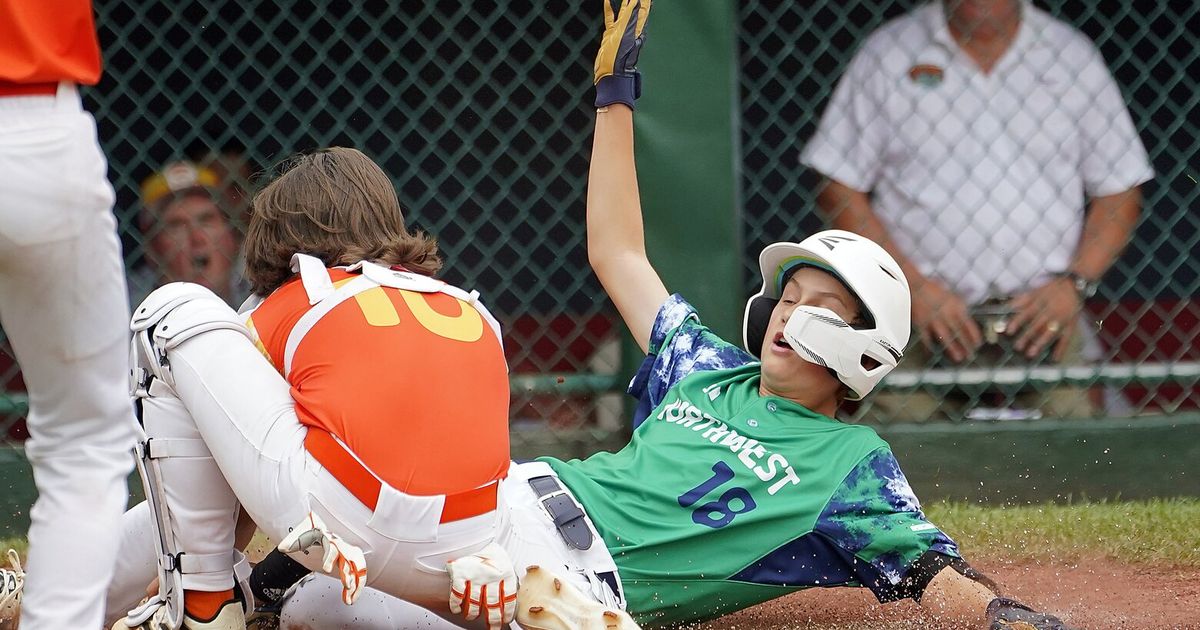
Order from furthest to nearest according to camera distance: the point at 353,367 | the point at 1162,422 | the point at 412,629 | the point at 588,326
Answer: the point at 588,326 < the point at 1162,422 < the point at 412,629 < the point at 353,367

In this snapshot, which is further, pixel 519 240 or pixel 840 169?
pixel 519 240

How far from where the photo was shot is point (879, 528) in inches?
109

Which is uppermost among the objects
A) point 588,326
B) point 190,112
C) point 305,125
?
point 305,125

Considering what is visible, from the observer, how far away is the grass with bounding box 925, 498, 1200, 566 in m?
3.74

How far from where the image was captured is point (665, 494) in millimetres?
2904

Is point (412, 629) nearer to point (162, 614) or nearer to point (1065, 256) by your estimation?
point (162, 614)

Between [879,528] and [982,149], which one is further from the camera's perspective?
[982,149]

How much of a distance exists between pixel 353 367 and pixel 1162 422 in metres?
2.95

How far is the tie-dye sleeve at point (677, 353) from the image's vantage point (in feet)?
10.6

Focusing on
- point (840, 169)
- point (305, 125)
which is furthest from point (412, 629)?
point (840, 169)

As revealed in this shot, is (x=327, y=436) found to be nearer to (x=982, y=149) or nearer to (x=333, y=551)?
(x=333, y=551)

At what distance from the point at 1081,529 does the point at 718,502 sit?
5.13ft

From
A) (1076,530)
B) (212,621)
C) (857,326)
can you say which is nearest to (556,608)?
(212,621)

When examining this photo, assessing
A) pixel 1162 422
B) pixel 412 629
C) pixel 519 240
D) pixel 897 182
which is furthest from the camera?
pixel 519 240
